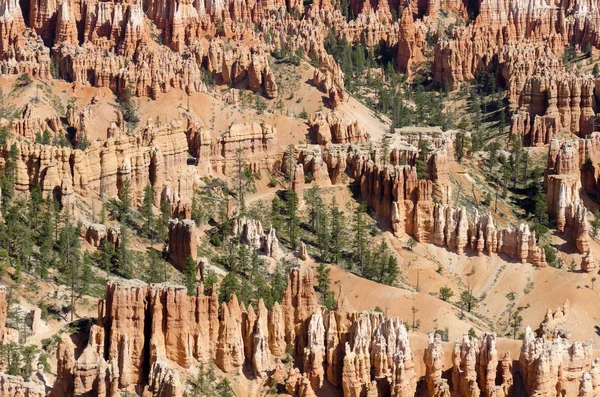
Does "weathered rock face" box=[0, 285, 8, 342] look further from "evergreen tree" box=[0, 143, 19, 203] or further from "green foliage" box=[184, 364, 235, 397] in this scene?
"evergreen tree" box=[0, 143, 19, 203]

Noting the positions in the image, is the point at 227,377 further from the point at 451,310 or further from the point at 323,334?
the point at 451,310

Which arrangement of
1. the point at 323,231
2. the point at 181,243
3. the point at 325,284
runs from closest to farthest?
the point at 325,284 → the point at 181,243 → the point at 323,231

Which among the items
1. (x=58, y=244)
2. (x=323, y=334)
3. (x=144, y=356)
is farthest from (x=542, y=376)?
(x=58, y=244)

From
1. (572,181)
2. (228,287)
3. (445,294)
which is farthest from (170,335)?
(572,181)

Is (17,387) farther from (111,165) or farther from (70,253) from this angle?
(111,165)

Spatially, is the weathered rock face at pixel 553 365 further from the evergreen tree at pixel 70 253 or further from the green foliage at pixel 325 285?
the evergreen tree at pixel 70 253

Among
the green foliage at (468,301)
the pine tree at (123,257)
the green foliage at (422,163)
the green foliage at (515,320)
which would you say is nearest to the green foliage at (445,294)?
the green foliage at (468,301)

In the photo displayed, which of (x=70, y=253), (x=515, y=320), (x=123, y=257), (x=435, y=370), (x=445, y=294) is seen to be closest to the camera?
(x=435, y=370)
